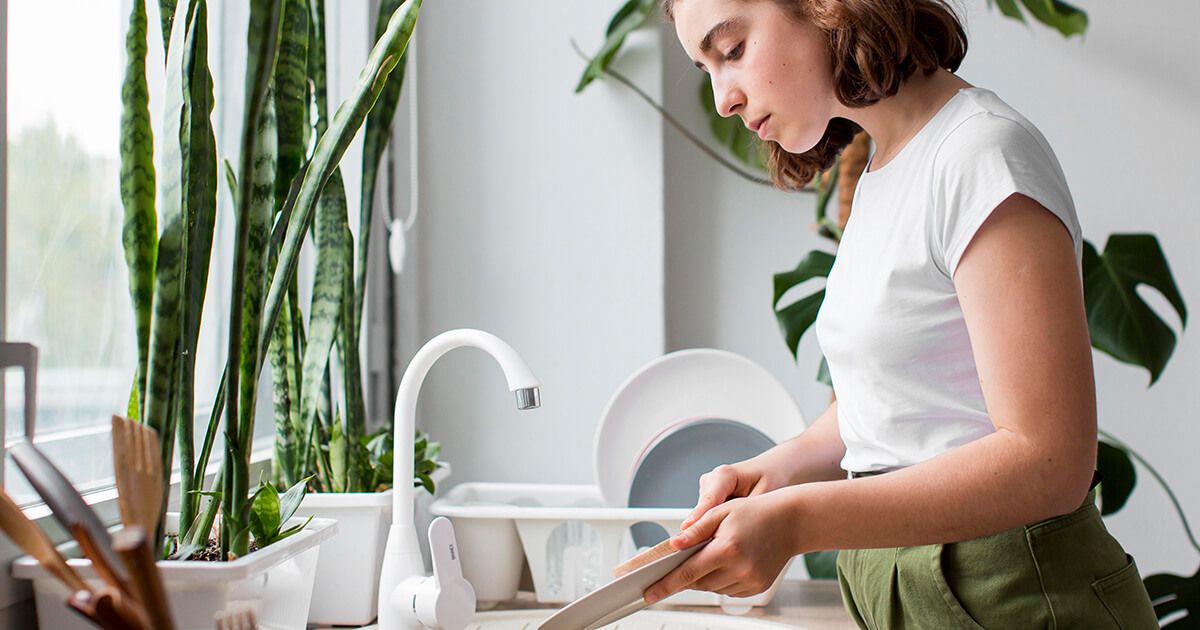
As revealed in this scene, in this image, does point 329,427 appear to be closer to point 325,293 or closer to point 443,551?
point 325,293

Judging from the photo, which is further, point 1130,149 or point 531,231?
point 1130,149

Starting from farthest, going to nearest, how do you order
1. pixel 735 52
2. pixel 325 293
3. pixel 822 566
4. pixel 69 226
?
pixel 822 566 → pixel 325 293 → pixel 69 226 → pixel 735 52

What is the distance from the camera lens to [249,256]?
2.79 feet

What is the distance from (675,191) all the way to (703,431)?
0.66 m

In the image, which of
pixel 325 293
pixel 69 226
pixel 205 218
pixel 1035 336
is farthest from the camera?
pixel 325 293

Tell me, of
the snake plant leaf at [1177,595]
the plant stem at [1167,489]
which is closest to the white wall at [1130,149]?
the plant stem at [1167,489]

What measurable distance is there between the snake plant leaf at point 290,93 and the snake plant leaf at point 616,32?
2.44 feet

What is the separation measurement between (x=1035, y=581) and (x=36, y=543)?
708 mm

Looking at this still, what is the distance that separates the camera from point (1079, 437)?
717 mm

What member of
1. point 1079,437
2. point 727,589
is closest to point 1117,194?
point 1079,437

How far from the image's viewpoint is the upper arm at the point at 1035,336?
2.33ft

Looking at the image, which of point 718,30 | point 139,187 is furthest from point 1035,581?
point 139,187

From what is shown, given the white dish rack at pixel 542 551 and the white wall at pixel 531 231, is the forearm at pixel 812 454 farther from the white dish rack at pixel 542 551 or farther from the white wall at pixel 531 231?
the white wall at pixel 531 231

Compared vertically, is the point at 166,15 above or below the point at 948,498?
above
